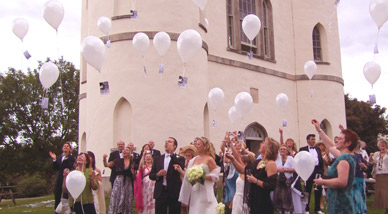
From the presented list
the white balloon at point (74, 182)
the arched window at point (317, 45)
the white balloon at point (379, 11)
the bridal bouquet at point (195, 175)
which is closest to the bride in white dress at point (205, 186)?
the bridal bouquet at point (195, 175)

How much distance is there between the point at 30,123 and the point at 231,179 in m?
31.6

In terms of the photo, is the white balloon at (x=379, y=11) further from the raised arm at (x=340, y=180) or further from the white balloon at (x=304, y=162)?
the raised arm at (x=340, y=180)

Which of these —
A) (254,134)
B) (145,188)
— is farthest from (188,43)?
(254,134)

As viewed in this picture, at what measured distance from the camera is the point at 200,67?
16922mm

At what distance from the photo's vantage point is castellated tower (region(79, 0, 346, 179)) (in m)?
15.7

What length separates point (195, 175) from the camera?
23.6 ft

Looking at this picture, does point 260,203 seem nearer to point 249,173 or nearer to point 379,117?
point 249,173

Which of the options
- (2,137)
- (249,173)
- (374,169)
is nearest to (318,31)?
(374,169)

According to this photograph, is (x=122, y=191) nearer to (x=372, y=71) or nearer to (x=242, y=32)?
A: (x=372, y=71)

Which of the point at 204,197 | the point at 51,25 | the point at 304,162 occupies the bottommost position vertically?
the point at 204,197

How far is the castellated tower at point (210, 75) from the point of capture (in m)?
15.7

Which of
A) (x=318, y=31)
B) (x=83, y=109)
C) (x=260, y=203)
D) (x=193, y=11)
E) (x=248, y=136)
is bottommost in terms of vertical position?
(x=260, y=203)

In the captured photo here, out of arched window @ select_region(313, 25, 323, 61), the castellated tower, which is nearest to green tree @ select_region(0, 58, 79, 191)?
the castellated tower

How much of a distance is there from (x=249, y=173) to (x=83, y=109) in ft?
50.7
